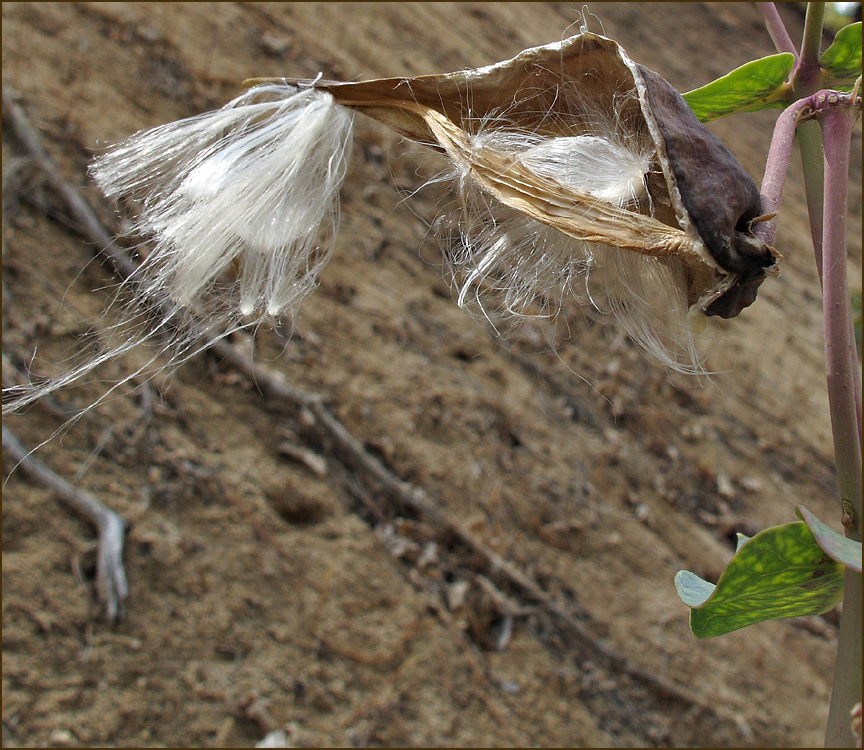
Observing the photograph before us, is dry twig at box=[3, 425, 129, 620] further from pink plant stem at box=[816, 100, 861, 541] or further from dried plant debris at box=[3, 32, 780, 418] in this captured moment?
pink plant stem at box=[816, 100, 861, 541]

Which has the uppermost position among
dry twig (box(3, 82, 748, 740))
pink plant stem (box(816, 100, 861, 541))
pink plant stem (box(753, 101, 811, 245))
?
pink plant stem (box(753, 101, 811, 245))

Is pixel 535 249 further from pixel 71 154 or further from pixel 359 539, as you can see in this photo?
pixel 71 154

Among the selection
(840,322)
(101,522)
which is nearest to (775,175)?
(840,322)

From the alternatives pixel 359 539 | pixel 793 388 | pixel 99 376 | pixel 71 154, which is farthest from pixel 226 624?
pixel 793 388

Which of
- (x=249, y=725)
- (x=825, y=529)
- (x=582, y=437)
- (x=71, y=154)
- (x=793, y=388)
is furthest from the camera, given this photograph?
(x=793, y=388)

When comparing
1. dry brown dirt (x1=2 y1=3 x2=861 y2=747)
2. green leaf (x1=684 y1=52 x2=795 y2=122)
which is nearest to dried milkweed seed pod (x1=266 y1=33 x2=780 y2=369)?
green leaf (x1=684 y1=52 x2=795 y2=122)

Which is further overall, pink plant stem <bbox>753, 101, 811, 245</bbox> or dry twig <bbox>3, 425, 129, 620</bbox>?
dry twig <bbox>3, 425, 129, 620</bbox>

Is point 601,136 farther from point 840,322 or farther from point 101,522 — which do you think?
point 101,522
